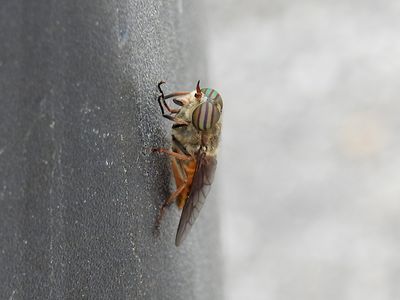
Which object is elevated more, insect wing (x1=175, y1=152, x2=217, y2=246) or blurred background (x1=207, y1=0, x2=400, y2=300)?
insect wing (x1=175, y1=152, x2=217, y2=246)

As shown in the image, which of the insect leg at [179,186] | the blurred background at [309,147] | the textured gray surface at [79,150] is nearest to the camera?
the textured gray surface at [79,150]

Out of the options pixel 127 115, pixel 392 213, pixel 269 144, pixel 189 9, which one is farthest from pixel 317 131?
pixel 127 115

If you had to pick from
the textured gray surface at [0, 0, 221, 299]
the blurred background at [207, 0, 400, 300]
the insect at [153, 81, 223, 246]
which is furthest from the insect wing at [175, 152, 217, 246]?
the blurred background at [207, 0, 400, 300]

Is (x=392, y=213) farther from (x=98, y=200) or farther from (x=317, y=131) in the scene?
(x=98, y=200)

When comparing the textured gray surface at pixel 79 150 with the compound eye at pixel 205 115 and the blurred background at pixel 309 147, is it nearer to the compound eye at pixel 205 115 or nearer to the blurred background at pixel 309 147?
the compound eye at pixel 205 115

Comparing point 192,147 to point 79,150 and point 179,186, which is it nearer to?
point 179,186

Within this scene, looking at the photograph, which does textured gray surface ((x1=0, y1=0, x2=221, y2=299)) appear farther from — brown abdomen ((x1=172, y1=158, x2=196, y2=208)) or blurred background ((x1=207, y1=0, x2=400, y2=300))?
blurred background ((x1=207, y1=0, x2=400, y2=300))

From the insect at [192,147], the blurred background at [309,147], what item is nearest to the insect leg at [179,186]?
the insect at [192,147]
